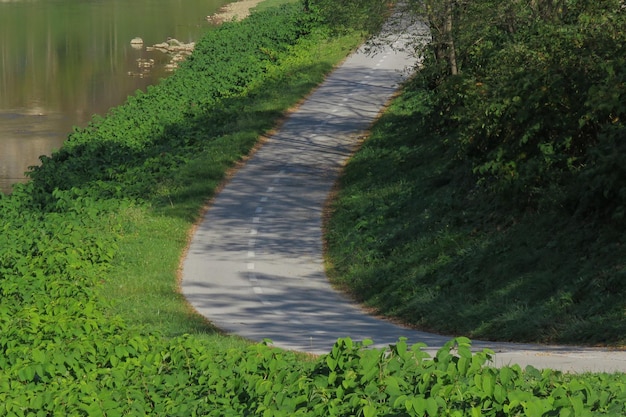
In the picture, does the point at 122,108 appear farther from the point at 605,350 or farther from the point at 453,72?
the point at 605,350

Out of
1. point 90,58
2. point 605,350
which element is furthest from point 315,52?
point 605,350

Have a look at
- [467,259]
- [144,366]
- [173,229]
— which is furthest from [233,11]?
[144,366]

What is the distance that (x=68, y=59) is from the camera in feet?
213

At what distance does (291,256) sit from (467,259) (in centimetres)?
548

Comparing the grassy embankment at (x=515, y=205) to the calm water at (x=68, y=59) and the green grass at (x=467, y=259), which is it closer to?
the green grass at (x=467, y=259)

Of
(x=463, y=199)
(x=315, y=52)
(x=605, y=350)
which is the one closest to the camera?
(x=605, y=350)

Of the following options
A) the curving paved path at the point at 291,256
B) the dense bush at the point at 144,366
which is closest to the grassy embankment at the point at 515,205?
the curving paved path at the point at 291,256

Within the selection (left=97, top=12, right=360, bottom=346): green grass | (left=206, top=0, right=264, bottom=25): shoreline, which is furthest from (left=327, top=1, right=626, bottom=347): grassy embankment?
(left=206, top=0, right=264, bottom=25): shoreline

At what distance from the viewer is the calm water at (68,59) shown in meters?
49.2

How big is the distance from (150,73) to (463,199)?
3912 centimetres

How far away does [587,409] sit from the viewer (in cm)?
980

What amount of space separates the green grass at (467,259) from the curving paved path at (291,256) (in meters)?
0.77

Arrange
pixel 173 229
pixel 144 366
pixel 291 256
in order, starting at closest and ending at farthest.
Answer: pixel 144 366, pixel 291 256, pixel 173 229

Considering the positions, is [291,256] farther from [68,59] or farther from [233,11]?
[233,11]
